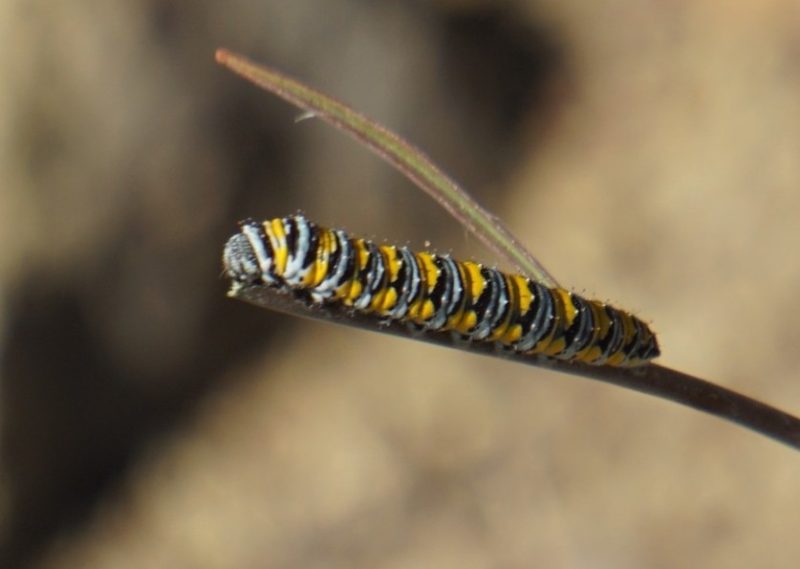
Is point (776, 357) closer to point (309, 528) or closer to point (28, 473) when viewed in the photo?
point (309, 528)

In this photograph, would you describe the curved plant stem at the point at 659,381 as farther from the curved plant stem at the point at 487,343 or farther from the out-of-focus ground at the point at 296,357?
the out-of-focus ground at the point at 296,357

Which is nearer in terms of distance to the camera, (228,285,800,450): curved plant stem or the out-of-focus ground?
(228,285,800,450): curved plant stem

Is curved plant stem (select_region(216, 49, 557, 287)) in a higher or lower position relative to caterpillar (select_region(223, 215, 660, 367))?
higher

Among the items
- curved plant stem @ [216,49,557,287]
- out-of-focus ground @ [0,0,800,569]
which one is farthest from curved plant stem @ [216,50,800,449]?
out-of-focus ground @ [0,0,800,569]

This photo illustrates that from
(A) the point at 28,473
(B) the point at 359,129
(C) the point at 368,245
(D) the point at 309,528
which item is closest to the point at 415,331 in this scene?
(C) the point at 368,245

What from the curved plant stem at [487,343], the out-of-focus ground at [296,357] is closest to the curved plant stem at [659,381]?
the curved plant stem at [487,343]

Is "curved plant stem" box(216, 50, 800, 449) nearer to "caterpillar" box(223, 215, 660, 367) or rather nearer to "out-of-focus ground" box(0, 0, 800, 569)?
"caterpillar" box(223, 215, 660, 367)
